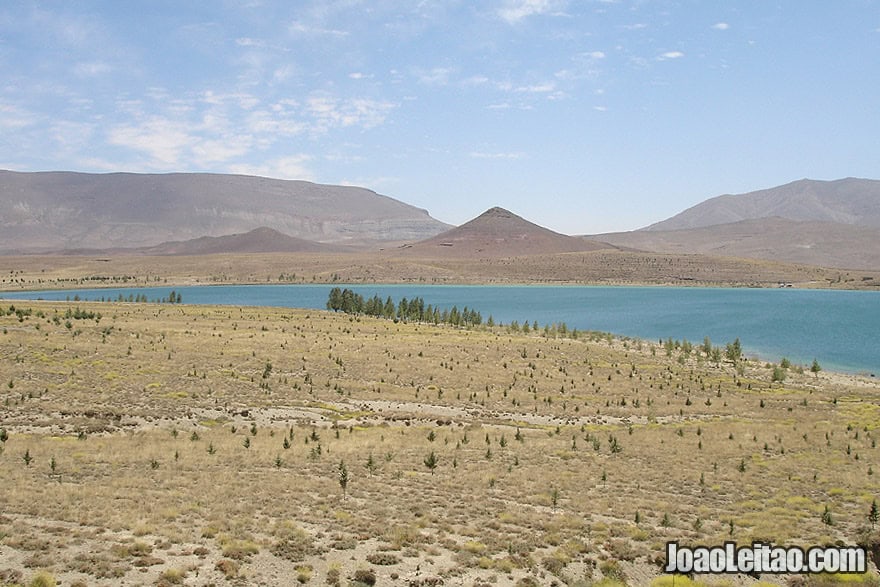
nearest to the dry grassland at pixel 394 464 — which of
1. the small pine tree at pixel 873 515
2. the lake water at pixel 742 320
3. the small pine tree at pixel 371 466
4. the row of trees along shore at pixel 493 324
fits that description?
the small pine tree at pixel 371 466

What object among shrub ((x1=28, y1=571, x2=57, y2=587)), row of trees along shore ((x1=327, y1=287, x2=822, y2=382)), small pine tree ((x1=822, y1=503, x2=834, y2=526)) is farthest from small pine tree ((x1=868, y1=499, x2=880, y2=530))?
row of trees along shore ((x1=327, y1=287, x2=822, y2=382))

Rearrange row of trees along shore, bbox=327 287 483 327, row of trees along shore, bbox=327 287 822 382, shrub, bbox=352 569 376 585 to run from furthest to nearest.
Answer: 1. row of trees along shore, bbox=327 287 483 327
2. row of trees along shore, bbox=327 287 822 382
3. shrub, bbox=352 569 376 585

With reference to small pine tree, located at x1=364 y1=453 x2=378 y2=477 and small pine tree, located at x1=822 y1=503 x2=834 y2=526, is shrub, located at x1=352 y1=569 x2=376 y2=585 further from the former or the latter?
small pine tree, located at x1=822 y1=503 x2=834 y2=526

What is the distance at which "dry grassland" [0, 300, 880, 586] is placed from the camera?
42.3 ft

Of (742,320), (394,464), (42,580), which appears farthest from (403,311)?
(42,580)

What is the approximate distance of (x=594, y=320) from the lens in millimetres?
95875

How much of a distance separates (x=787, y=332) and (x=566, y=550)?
7637cm

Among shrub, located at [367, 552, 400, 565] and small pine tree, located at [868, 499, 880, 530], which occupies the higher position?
small pine tree, located at [868, 499, 880, 530]

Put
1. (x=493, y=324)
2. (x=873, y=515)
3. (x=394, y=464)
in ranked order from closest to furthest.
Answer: (x=873, y=515) → (x=394, y=464) → (x=493, y=324)

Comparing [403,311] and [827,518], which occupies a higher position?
[403,311]

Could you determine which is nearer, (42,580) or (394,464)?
(42,580)

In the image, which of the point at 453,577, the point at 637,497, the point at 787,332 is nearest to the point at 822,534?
the point at 637,497

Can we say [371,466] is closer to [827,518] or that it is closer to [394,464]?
[394,464]

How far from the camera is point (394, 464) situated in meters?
21.0
